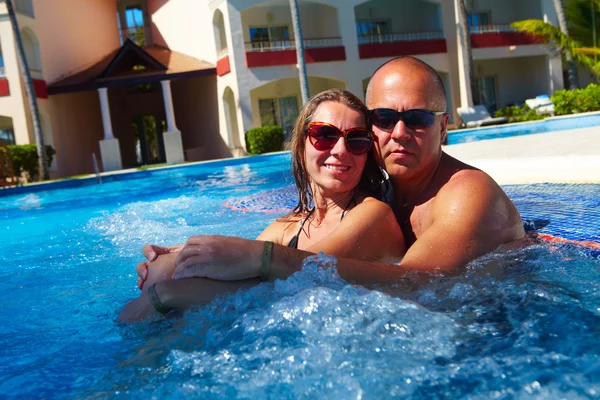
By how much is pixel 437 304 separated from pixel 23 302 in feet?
9.91

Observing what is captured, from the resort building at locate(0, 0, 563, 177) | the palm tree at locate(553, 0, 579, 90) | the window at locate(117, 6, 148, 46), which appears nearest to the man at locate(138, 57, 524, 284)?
the resort building at locate(0, 0, 563, 177)

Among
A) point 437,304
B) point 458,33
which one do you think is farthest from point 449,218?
point 458,33

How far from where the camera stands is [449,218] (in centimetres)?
233

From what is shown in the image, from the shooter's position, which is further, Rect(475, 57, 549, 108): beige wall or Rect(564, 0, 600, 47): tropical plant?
Rect(475, 57, 549, 108): beige wall

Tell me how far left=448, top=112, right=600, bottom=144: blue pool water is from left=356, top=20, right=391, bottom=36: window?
7.36m

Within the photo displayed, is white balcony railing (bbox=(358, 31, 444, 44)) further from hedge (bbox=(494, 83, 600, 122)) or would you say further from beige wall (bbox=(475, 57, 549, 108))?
hedge (bbox=(494, 83, 600, 122))

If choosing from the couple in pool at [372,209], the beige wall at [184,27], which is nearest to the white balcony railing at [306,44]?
the beige wall at [184,27]

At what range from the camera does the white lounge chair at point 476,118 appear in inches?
805

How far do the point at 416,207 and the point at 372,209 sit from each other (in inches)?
11.4

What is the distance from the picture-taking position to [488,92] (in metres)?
26.1

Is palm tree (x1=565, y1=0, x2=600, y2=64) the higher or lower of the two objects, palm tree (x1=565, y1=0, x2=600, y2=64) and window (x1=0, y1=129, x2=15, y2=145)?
the higher

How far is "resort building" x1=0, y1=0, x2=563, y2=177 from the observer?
834 inches

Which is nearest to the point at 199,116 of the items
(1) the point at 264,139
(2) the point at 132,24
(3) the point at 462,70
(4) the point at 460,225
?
(1) the point at 264,139

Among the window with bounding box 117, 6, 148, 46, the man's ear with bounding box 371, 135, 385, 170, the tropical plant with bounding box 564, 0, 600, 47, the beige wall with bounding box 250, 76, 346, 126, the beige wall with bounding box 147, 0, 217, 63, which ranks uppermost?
the window with bounding box 117, 6, 148, 46
